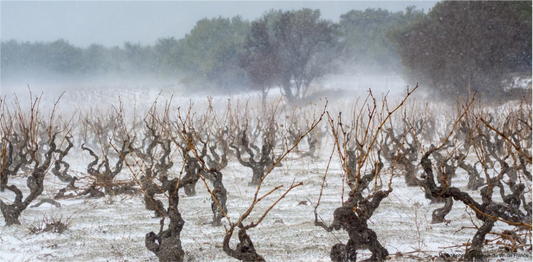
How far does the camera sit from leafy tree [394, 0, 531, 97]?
41.7ft

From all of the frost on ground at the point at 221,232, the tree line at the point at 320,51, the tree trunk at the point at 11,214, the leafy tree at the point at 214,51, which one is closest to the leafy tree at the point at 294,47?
the tree line at the point at 320,51

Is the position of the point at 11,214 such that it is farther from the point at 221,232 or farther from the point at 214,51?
the point at 214,51

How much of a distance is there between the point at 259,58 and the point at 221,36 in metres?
8.18

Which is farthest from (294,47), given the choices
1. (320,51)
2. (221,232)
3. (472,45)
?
(221,232)

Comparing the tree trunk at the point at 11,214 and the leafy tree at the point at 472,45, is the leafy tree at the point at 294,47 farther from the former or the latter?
the tree trunk at the point at 11,214

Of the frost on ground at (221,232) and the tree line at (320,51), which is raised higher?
the tree line at (320,51)

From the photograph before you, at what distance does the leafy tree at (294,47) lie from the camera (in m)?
19.2

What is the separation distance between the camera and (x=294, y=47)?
1995 cm

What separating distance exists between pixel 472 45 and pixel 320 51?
895 centimetres

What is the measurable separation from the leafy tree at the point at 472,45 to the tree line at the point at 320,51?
4cm

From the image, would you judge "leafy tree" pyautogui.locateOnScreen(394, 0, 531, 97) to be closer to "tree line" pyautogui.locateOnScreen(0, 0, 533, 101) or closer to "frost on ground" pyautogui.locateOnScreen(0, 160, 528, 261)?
"tree line" pyautogui.locateOnScreen(0, 0, 533, 101)

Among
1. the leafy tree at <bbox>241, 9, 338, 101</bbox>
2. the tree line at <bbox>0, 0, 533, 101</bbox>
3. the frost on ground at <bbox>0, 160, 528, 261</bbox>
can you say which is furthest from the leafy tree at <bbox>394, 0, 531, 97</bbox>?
the frost on ground at <bbox>0, 160, 528, 261</bbox>

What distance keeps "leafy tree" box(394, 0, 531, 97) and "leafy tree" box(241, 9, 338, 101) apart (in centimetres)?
661

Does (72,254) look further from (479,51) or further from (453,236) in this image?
(479,51)
